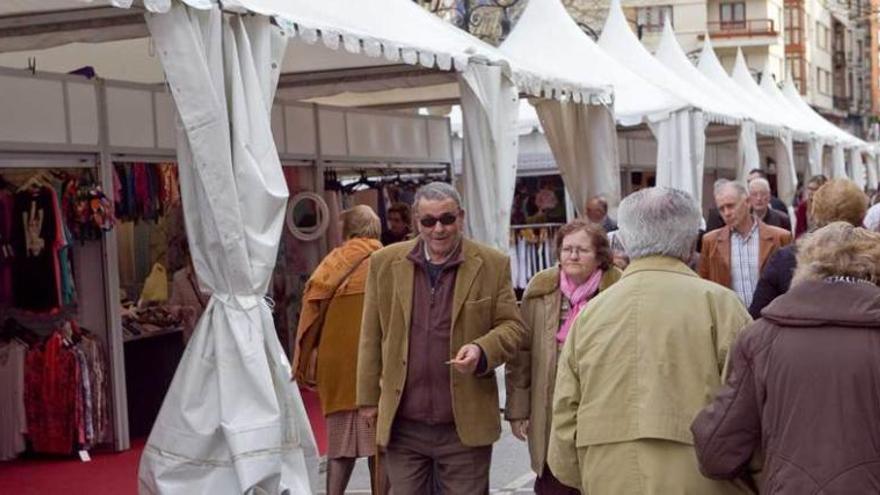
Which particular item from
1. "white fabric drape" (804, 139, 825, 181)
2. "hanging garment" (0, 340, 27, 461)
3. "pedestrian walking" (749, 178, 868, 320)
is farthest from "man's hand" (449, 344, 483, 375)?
"white fabric drape" (804, 139, 825, 181)

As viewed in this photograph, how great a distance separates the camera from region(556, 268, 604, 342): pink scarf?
5.64 meters

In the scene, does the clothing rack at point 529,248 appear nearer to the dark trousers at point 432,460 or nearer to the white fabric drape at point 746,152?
the white fabric drape at point 746,152

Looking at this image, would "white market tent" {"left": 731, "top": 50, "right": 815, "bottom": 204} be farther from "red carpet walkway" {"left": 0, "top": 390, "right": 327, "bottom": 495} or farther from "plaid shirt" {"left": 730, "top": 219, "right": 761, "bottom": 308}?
"plaid shirt" {"left": 730, "top": 219, "right": 761, "bottom": 308}

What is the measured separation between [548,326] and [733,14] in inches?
2410

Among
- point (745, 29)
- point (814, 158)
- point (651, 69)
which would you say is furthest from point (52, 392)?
point (745, 29)

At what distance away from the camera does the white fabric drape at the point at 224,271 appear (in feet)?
21.8

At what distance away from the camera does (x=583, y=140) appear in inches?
512

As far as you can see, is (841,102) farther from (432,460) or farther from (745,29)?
(432,460)

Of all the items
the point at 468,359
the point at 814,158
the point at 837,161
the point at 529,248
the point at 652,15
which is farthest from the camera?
→ the point at 652,15

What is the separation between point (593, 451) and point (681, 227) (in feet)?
2.50

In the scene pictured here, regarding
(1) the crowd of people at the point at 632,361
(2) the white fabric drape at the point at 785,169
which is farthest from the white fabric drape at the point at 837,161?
(1) the crowd of people at the point at 632,361

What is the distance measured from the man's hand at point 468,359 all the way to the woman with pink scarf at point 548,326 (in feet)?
1.24

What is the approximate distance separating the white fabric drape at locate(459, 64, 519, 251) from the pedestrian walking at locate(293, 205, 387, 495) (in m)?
2.69

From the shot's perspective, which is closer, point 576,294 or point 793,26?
point 576,294
